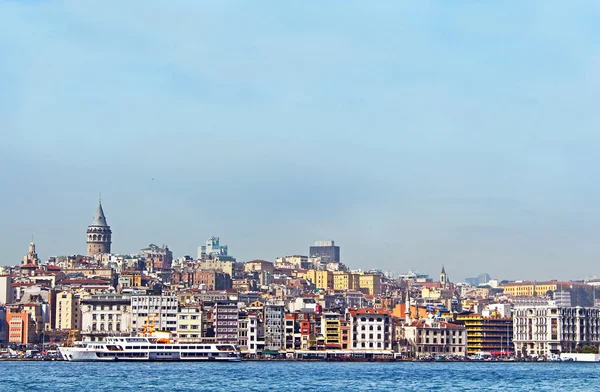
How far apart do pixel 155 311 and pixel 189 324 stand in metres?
3.34

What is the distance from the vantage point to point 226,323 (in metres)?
126

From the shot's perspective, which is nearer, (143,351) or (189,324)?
(143,351)

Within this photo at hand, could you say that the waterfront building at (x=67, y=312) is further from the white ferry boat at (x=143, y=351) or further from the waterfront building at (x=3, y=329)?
the white ferry boat at (x=143, y=351)

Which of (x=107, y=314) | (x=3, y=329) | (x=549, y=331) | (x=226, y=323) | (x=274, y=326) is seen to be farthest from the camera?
(x=549, y=331)

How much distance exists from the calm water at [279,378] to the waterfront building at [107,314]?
20395mm

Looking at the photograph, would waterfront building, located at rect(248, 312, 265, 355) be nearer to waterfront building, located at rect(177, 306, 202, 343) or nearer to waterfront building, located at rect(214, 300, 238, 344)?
waterfront building, located at rect(214, 300, 238, 344)

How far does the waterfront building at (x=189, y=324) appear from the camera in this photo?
4934 inches

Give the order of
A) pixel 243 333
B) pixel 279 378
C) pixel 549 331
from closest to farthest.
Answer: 1. pixel 279 378
2. pixel 243 333
3. pixel 549 331

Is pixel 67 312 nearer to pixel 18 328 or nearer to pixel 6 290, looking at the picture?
pixel 18 328

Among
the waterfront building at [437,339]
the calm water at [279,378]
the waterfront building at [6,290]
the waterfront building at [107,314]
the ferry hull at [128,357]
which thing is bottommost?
the calm water at [279,378]

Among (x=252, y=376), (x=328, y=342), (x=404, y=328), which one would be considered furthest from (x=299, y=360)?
(x=252, y=376)

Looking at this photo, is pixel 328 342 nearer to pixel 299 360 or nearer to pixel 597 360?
pixel 299 360

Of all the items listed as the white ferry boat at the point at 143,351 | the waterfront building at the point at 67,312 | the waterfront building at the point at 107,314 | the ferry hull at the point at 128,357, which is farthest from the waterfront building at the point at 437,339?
the waterfront building at the point at 67,312

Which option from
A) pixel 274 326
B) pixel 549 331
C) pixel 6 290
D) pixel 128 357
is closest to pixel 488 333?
pixel 549 331
